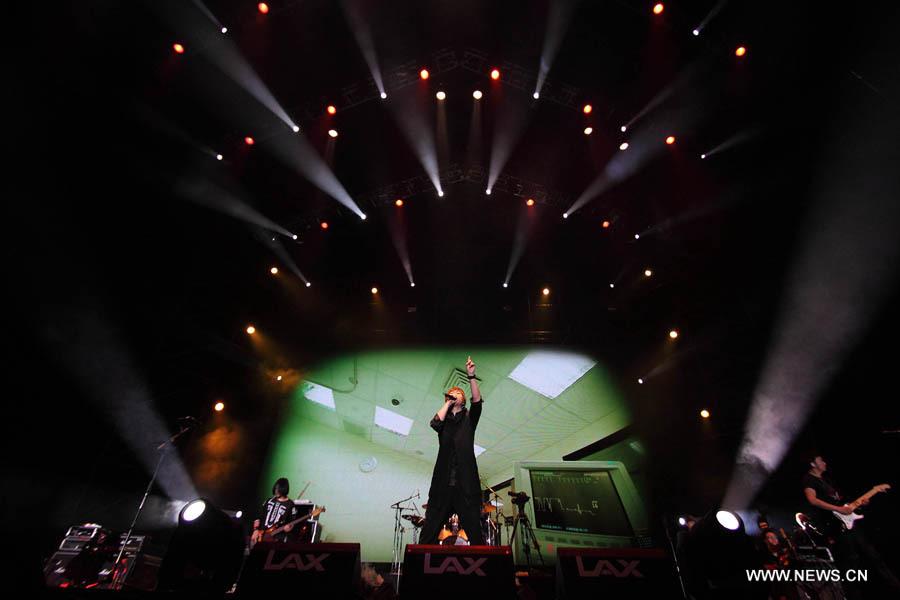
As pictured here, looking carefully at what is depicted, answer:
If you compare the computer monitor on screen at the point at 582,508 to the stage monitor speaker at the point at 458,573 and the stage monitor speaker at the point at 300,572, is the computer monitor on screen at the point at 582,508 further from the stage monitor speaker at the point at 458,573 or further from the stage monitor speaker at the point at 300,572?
the stage monitor speaker at the point at 300,572

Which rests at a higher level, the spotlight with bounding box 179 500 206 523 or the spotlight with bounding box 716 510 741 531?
the spotlight with bounding box 179 500 206 523

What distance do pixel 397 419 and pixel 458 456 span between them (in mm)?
6236

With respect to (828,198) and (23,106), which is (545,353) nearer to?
(828,198)

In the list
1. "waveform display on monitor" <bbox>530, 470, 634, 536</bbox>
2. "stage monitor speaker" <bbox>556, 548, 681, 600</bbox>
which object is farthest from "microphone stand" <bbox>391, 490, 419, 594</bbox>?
"stage monitor speaker" <bbox>556, 548, 681, 600</bbox>

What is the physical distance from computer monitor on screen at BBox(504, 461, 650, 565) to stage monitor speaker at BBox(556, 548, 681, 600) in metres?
3.12

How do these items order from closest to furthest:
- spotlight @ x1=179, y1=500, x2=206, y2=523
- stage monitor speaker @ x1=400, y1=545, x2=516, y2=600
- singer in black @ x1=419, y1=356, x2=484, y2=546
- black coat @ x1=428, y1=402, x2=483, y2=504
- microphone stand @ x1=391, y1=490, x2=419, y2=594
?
stage monitor speaker @ x1=400, y1=545, x2=516, y2=600, spotlight @ x1=179, y1=500, x2=206, y2=523, singer in black @ x1=419, y1=356, x2=484, y2=546, black coat @ x1=428, y1=402, x2=483, y2=504, microphone stand @ x1=391, y1=490, x2=419, y2=594

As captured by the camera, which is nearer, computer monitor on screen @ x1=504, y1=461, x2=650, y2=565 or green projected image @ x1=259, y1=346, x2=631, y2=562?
computer monitor on screen @ x1=504, y1=461, x2=650, y2=565

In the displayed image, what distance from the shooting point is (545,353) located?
276 inches

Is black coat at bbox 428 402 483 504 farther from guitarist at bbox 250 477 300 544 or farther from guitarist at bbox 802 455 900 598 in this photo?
guitarist at bbox 802 455 900 598

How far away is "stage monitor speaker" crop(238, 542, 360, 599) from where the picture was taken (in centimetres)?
171

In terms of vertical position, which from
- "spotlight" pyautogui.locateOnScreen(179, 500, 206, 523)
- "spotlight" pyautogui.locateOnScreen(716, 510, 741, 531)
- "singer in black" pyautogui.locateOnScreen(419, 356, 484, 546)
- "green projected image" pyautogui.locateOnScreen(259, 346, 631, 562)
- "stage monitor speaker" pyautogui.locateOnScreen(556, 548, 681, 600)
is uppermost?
"green projected image" pyautogui.locateOnScreen(259, 346, 631, 562)

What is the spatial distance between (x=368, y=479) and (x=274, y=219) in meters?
6.34

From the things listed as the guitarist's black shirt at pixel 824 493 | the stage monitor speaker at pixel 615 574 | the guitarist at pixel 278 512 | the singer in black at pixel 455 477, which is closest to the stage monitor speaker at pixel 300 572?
the singer in black at pixel 455 477

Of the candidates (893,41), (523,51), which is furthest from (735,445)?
(523,51)
